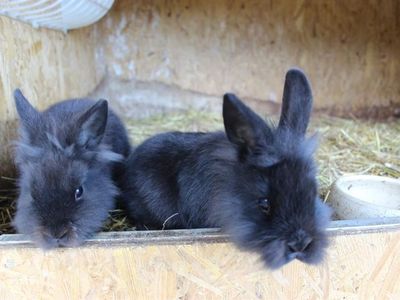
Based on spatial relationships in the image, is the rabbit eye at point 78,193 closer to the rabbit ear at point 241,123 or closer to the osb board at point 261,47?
the rabbit ear at point 241,123

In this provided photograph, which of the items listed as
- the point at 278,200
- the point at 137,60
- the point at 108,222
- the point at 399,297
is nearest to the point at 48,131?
the point at 108,222

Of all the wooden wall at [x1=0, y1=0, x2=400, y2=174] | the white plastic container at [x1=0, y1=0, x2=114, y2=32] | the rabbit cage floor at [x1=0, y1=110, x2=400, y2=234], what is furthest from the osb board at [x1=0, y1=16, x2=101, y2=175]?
the rabbit cage floor at [x1=0, y1=110, x2=400, y2=234]

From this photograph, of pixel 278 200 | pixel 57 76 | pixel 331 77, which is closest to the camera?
pixel 278 200

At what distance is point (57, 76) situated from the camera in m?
3.46

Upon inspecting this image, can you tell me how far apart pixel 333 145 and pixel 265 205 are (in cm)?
236

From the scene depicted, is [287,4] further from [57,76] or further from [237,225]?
[237,225]

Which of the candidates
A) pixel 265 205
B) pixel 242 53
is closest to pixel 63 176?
pixel 265 205

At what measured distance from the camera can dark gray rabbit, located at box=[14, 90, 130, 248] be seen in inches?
67.8

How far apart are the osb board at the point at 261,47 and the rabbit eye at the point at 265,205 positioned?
3321mm

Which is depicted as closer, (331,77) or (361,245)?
(361,245)

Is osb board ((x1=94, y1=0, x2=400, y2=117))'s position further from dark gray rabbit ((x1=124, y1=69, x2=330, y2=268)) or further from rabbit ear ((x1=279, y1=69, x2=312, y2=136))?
rabbit ear ((x1=279, y1=69, x2=312, y2=136))

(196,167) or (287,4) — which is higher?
(287,4)

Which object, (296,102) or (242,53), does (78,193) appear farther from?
(242,53)

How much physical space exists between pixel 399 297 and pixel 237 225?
104 centimetres
